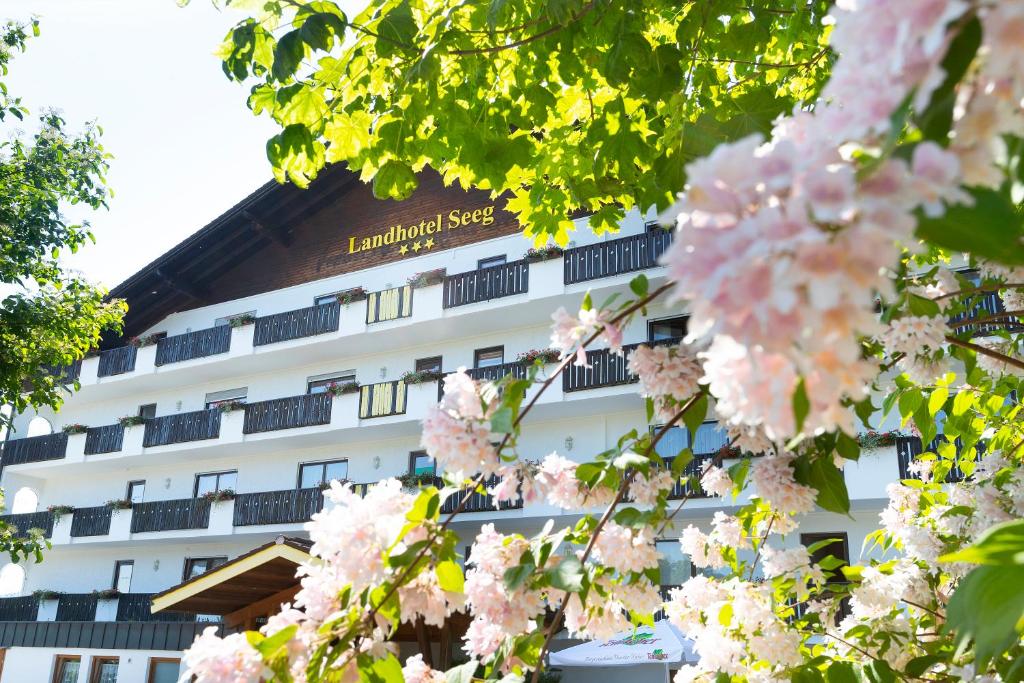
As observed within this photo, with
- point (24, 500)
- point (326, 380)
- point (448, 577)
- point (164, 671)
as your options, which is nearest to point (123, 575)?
point (164, 671)

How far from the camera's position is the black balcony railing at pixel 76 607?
2295 centimetres

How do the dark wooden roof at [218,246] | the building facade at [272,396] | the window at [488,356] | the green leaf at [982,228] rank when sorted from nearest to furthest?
1. the green leaf at [982,228]
2. the building facade at [272,396]
3. the window at [488,356]
4. the dark wooden roof at [218,246]

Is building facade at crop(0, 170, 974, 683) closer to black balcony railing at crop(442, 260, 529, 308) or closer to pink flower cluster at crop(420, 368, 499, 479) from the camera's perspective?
black balcony railing at crop(442, 260, 529, 308)

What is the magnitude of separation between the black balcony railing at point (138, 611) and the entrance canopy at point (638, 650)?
1138 cm

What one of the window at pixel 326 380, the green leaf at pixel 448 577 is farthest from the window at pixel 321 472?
the green leaf at pixel 448 577

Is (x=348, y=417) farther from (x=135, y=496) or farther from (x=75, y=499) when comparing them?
(x=75, y=499)

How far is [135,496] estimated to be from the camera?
78.9 feet

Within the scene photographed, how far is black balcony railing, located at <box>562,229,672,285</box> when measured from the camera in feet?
56.7

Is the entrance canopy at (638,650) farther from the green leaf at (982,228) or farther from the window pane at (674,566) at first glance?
the green leaf at (982,228)

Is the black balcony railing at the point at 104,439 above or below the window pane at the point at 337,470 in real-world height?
above

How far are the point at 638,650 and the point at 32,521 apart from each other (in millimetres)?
18076

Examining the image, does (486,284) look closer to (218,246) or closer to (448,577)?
(218,246)

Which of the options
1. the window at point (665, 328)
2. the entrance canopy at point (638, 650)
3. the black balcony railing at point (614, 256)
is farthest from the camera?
the window at point (665, 328)

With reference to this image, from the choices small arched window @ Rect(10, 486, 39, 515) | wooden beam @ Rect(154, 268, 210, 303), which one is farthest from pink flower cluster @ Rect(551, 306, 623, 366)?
small arched window @ Rect(10, 486, 39, 515)
